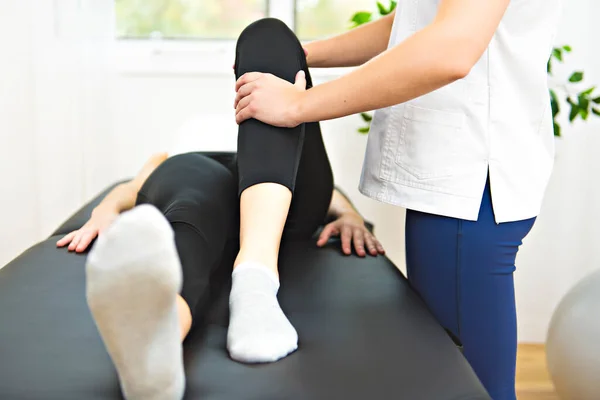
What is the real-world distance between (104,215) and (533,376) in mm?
1475

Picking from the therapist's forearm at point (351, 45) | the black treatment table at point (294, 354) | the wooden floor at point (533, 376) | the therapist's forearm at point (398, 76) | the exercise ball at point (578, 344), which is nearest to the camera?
the black treatment table at point (294, 354)

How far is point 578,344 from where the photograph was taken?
163cm

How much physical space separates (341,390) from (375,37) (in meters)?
0.88

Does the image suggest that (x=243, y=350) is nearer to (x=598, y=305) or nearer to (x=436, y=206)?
(x=436, y=206)

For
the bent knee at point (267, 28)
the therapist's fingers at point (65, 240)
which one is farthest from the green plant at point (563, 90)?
the therapist's fingers at point (65, 240)

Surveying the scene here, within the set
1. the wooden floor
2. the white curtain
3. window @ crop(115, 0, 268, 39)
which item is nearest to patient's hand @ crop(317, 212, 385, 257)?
the wooden floor

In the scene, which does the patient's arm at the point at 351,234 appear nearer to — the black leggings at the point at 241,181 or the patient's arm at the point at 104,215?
the black leggings at the point at 241,181

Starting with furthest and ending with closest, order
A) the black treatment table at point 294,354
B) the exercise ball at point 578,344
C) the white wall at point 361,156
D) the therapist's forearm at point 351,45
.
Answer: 1. the white wall at point 361,156
2. the exercise ball at point 578,344
3. the therapist's forearm at point 351,45
4. the black treatment table at point 294,354

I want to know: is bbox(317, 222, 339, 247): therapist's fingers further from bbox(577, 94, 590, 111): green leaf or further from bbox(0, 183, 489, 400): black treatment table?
bbox(577, 94, 590, 111): green leaf

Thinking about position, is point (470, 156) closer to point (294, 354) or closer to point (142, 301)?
point (294, 354)

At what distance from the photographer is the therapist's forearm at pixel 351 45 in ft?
Result: 4.86

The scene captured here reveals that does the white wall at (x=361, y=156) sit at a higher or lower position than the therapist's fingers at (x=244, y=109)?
lower

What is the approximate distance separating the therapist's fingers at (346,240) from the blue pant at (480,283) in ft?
0.64

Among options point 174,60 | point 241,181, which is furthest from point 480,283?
point 174,60
